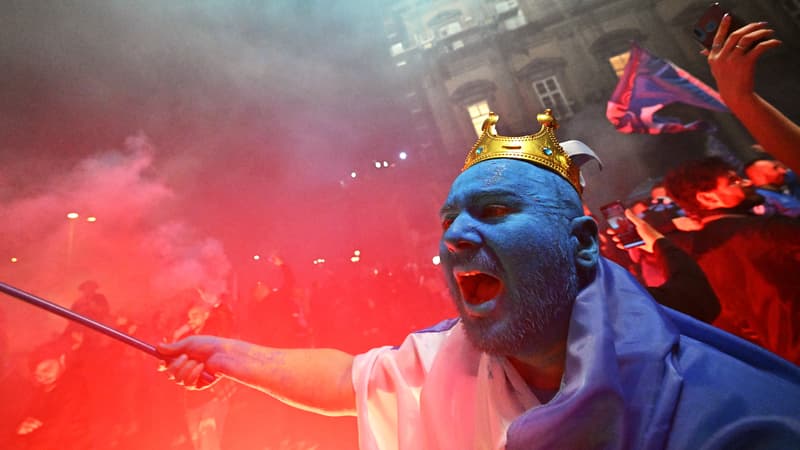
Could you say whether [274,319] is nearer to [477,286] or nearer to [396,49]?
[477,286]

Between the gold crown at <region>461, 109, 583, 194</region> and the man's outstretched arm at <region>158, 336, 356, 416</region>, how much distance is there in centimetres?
157

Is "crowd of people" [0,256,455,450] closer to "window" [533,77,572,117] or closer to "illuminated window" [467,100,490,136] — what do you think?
"illuminated window" [467,100,490,136]

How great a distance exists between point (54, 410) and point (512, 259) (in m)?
8.12

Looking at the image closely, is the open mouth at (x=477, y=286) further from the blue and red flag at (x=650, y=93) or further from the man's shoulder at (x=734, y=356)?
the blue and red flag at (x=650, y=93)

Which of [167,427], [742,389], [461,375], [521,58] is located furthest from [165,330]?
[521,58]

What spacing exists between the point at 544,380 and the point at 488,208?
855mm

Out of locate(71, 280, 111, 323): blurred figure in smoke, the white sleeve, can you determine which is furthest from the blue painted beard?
locate(71, 280, 111, 323): blurred figure in smoke

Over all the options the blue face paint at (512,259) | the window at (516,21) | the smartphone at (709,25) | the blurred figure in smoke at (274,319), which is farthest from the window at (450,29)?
Result: the blue face paint at (512,259)

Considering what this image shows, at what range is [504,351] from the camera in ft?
4.40

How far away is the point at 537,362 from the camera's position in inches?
56.4

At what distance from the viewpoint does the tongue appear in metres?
1.44

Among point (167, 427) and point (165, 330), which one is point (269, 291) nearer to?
point (165, 330)

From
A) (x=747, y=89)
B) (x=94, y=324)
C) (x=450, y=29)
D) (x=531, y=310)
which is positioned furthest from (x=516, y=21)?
(x=94, y=324)

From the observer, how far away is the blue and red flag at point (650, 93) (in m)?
6.60
